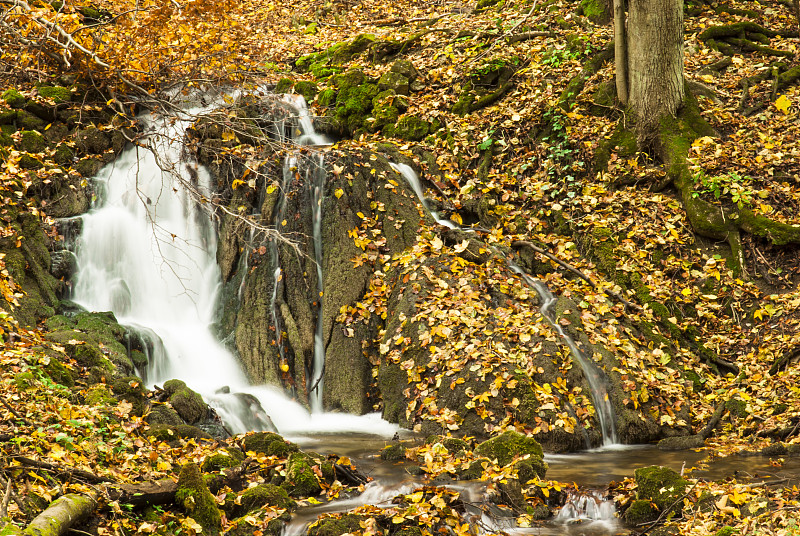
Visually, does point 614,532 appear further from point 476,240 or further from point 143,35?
point 143,35

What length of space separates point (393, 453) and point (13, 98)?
8.78 m

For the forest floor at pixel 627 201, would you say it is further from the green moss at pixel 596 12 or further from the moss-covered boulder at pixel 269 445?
the moss-covered boulder at pixel 269 445

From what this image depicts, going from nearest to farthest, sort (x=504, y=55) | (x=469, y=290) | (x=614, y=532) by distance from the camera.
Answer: (x=614, y=532) < (x=469, y=290) < (x=504, y=55)

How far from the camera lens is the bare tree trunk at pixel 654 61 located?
1001 centimetres

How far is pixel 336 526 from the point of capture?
176 inches

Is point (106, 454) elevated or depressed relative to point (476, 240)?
depressed

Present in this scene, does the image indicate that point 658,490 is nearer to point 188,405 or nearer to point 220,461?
point 220,461

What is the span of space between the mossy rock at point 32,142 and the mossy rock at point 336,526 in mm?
8344

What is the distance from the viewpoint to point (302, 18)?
18.9 m

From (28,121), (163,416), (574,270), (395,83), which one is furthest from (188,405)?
(395,83)

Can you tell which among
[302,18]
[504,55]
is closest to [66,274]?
[504,55]

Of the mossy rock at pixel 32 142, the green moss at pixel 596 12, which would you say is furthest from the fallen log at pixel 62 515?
the green moss at pixel 596 12

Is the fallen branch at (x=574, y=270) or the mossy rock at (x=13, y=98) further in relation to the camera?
the mossy rock at (x=13, y=98)

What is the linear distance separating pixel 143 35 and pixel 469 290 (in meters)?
6.93
